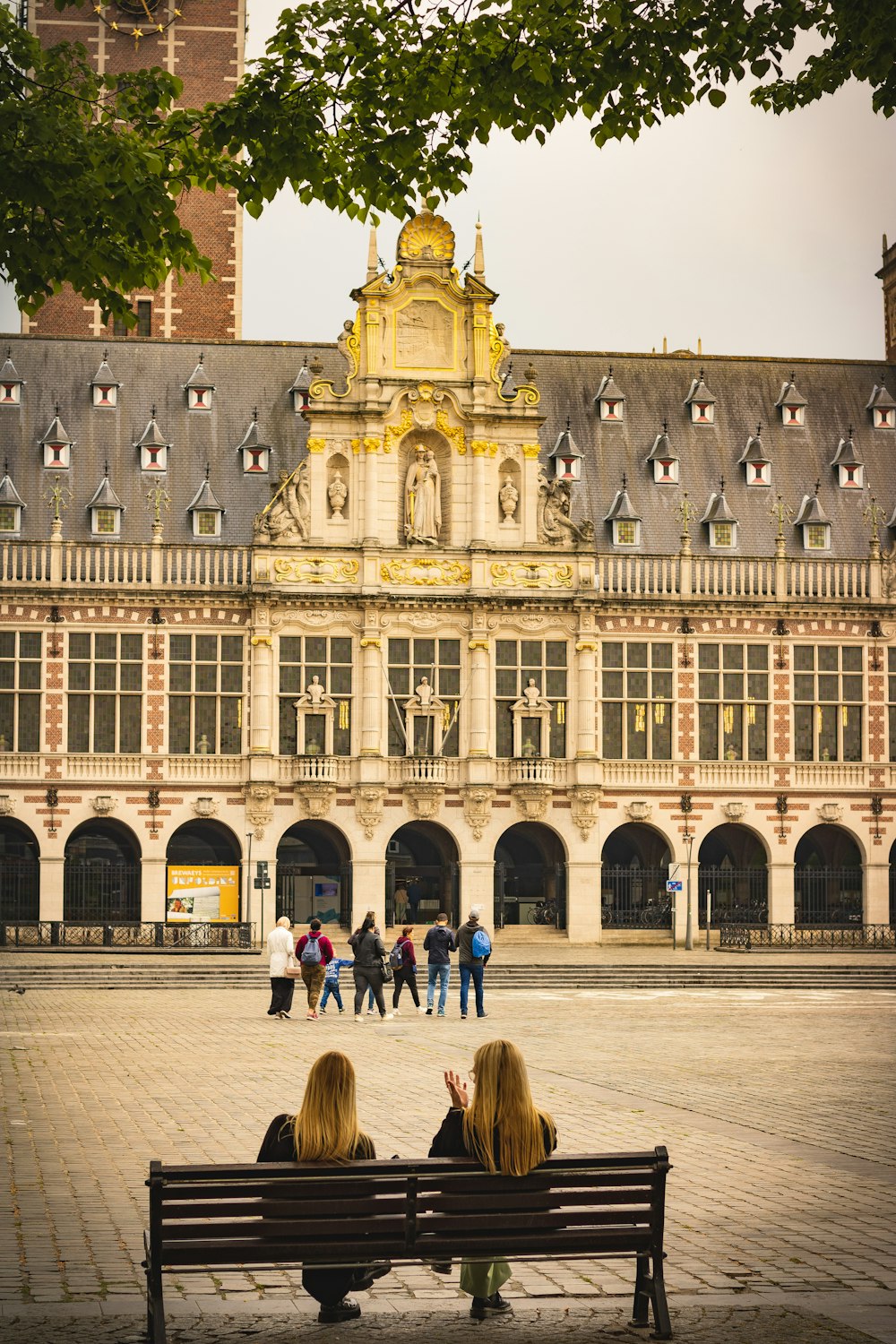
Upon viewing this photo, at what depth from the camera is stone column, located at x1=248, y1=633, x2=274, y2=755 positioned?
55406 mm

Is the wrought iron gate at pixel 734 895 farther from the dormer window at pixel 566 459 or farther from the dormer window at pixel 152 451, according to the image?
the dormer window at pixel 152 451

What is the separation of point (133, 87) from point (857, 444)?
4959cm

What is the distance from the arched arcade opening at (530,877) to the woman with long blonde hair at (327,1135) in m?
45.7

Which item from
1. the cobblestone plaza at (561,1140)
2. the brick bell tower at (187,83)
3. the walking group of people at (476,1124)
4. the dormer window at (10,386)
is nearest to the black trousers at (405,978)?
the cobblestone plaza at (561,1140)

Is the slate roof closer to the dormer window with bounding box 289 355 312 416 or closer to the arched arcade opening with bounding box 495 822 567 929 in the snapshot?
the dormer window with bounding box 289 355 312 416

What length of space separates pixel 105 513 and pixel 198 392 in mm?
5406

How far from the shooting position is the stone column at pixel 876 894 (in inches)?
2261

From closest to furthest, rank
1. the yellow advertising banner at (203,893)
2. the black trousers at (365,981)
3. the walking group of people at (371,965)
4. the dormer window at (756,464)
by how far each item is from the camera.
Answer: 1. the black trousers at (365,981)
2. the walking group of people at (371,965)
3. the yellow advertising banner at (203,893)
4. the dormer window at (756,464)

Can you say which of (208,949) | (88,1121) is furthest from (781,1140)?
(208,949)

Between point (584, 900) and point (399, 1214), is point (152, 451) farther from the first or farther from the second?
point (399, 1214)

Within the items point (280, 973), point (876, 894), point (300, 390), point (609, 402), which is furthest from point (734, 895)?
point (280, 973)

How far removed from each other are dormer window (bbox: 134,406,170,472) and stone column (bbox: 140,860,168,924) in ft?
39.1

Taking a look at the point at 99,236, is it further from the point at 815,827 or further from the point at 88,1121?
the point at 815,827

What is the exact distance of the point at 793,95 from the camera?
14.9 meters
